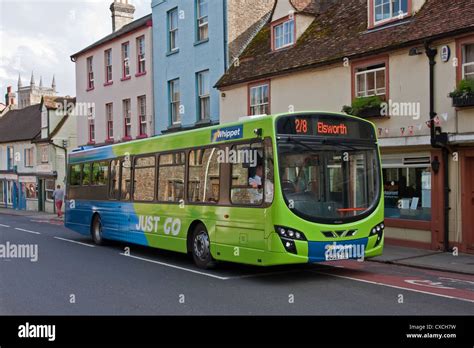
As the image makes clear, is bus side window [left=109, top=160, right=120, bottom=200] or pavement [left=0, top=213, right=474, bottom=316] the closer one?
pavement [left=0, top=213, right=474, bottom=316]

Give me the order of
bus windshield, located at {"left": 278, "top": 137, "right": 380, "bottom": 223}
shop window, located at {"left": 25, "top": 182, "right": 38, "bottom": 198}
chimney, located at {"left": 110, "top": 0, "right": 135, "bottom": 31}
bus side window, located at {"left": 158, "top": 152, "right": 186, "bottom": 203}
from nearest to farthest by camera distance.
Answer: bus windshield, located at {"left": 278, "top": 137, "right": 380, "bottom": 223} < bus side window, located at {"left": 158, "top": 152, "right": 186, "bottom": 203} < chimney, located at {"left": 110, "top": 0, "right": 135, "bottom": 31} < shop window, located at {"left": 25, "top": 182, "right": 38, "bottom": 198}

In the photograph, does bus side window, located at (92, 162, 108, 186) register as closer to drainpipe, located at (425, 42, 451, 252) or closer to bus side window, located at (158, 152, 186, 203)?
bus side window, located at (158, 152, 186, 203)

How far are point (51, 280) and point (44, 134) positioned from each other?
31.3m

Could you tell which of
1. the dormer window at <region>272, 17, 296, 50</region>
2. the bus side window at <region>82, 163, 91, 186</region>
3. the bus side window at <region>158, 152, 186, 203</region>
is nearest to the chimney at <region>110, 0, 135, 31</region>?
the dormer window at <region>272, 17, 296, 50</region>

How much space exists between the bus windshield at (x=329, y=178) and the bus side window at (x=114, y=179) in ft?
22.9

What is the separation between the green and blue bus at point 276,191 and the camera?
9.77 meters

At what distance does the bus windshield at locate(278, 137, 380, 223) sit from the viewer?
9859mm

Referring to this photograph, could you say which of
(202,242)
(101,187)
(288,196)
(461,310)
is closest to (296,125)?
(288,196)

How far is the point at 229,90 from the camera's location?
21.5 m

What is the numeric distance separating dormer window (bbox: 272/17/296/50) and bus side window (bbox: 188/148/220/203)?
9122 mm
